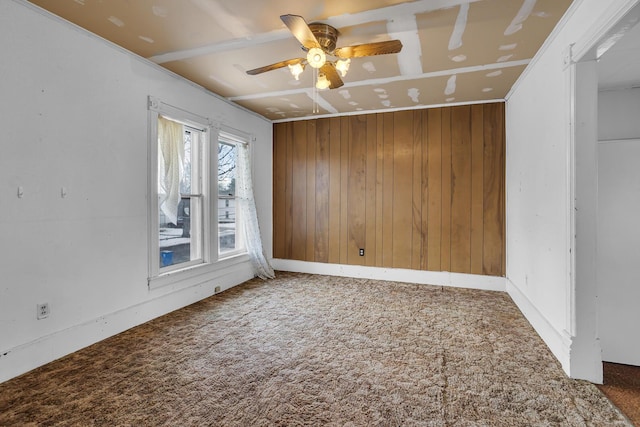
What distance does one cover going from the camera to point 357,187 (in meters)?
5.09

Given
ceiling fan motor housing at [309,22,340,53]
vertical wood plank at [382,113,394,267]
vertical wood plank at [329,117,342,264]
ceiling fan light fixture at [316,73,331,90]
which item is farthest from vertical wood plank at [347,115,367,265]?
ceiling fan motor housing at [309,22,340,53]

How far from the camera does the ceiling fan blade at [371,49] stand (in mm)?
2246

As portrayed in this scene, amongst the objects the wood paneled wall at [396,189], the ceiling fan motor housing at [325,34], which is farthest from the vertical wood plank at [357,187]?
the ceiling fan motor housing at [325,34]

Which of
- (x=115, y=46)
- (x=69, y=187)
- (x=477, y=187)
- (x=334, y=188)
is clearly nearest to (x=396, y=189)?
(x=334, y=188)

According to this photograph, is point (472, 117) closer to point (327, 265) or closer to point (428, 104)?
point (428, 104)

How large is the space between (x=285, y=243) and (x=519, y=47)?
4209mm

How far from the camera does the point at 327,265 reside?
5.29m

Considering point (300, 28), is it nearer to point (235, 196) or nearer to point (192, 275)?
point (192, 275)

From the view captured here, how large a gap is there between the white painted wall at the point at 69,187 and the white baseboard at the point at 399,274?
242 centimetres

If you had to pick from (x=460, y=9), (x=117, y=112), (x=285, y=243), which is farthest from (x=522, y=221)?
(x=117, y=112)

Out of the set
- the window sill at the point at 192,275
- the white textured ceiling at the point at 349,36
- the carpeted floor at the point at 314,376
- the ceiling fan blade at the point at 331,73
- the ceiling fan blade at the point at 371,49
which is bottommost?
the carpeted floor at the point at 314,376

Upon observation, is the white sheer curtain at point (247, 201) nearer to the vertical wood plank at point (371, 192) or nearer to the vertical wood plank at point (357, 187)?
the vertical wood plank at point (357, 187)

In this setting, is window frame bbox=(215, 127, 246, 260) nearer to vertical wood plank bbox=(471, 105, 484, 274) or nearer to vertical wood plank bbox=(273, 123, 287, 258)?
vertical wood plank bbox=(273, 123, 287, 258)

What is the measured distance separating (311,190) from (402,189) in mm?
1528
